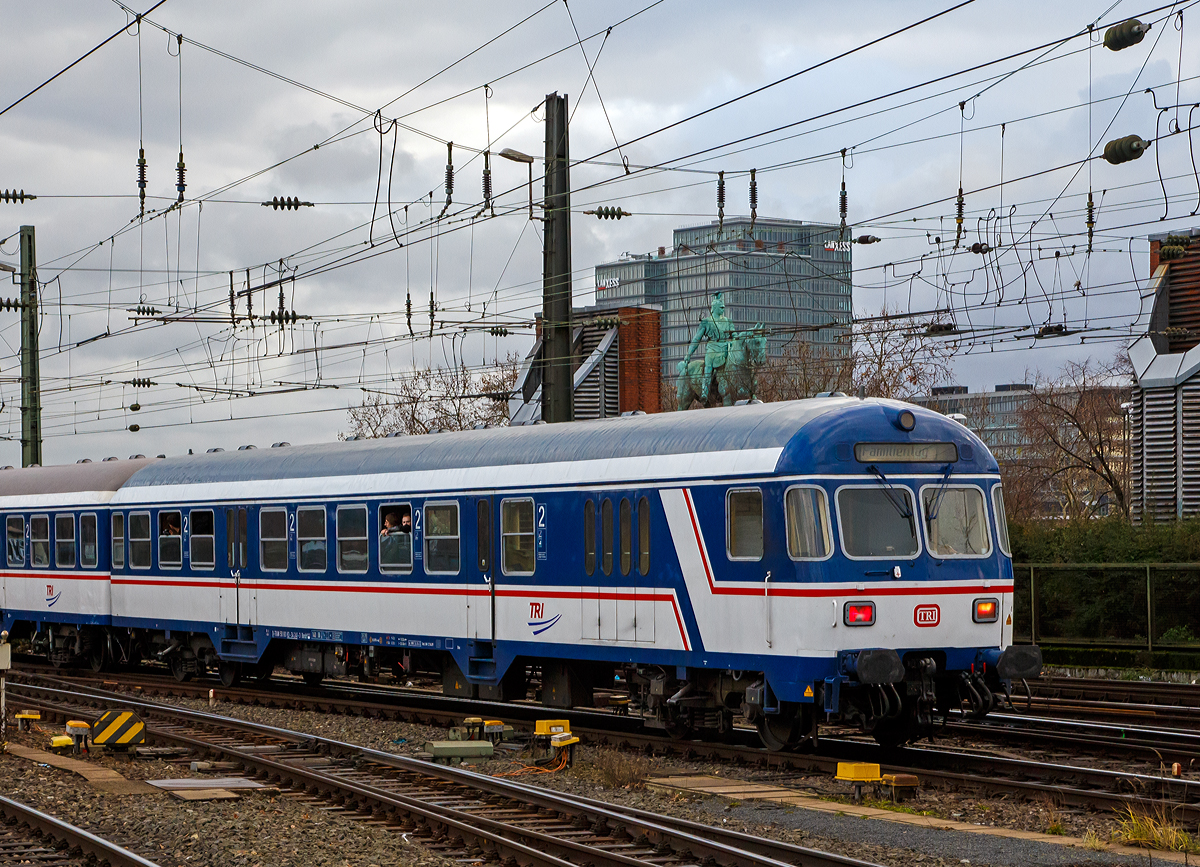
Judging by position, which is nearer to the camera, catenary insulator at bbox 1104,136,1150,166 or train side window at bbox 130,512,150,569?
catenary insulator at bbox 1104,136,1150,166

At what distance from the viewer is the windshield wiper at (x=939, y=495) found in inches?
566

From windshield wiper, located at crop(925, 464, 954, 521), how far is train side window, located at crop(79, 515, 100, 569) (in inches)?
615

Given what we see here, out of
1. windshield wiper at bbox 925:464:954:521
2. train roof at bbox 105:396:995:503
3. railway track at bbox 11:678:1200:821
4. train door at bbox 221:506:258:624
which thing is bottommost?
railway track at bbox 11:678:1200:821

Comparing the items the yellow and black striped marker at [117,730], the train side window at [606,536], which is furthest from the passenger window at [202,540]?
the train side window at [606,536]

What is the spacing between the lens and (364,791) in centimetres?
1244

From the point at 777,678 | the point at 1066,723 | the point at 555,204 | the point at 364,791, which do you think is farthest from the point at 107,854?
the point at 555,204

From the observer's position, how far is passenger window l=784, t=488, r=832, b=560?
44.9 ft

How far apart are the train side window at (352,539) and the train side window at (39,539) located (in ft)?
29.4

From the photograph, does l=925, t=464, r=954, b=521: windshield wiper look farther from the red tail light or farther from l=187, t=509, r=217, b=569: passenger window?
l=187, t=509, r=217, b=569: passenger window

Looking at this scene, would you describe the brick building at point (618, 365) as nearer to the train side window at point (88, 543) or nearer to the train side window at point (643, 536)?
the train side window at point (88, 543)

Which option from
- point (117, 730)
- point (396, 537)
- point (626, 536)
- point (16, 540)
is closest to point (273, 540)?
point (396, 537)

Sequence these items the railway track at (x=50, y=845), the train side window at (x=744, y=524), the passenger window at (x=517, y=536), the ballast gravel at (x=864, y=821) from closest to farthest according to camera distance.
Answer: the ballast gravel at (x=864, y=821), the railway track at (x=50, y=845), the train side window at (x=744, y=524), the passenger window at (x=517, y=536)

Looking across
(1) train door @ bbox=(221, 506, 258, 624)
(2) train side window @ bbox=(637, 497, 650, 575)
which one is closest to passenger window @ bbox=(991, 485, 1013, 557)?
(2) train side window @ bbox=(637, 497, 650, 575)

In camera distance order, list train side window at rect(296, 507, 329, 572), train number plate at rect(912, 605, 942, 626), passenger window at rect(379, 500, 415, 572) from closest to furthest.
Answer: train number plate at rect(912, 605, 942, 626), passenger window at rect(379, 500, 415, 572), train side window at rect(296, 507, 329, 572)
